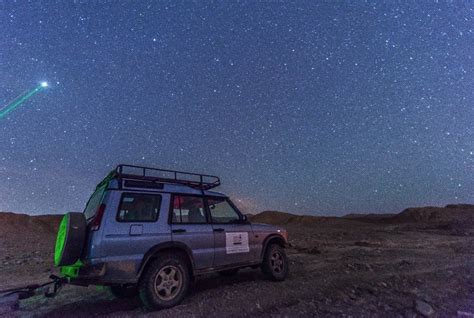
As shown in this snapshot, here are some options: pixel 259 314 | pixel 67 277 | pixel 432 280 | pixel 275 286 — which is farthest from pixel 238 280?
pixel 432 280

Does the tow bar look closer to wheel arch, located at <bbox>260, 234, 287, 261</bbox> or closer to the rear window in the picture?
the rear window

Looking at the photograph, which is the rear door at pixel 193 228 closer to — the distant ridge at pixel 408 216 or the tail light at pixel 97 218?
the tail light at pixel 97 218

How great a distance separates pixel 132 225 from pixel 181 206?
1097mm

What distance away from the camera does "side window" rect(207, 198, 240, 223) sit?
6.28 m

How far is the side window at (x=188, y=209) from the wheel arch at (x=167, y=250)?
1.51ft

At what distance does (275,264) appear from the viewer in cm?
690

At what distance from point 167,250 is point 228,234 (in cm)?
146

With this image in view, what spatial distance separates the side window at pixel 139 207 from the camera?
4.86 meters

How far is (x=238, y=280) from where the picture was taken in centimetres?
691

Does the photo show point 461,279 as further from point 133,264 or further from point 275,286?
point 133,264

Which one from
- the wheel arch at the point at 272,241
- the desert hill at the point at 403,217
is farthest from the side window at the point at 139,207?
the desert hill at the point at 403,217

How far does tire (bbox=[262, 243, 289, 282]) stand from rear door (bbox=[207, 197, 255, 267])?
1.42 ft

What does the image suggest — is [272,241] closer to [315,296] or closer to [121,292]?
[315,296]

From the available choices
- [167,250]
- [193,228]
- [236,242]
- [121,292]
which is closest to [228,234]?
[236,242]
